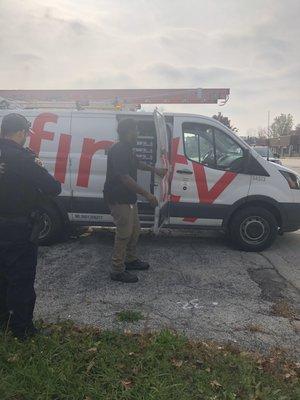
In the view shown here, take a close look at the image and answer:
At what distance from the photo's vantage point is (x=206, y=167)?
6.41 meters

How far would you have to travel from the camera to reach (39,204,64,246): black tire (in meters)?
6.46

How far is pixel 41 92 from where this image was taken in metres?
8.66

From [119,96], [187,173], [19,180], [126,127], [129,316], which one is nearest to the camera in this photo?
[19,180]

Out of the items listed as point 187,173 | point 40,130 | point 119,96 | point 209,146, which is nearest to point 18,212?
point 40,130

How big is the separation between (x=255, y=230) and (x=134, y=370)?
3.84 metres

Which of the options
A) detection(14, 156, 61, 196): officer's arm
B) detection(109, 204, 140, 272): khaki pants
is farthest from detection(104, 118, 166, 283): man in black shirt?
detection(14, 156, 61, 196): officer's arm

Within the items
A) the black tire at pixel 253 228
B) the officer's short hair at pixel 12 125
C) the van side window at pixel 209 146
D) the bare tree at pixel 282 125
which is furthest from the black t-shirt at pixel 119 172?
the bare tree at pixel 282 125

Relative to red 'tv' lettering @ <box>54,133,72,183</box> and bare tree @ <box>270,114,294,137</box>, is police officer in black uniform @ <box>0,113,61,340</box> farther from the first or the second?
bare tree @ <box>270,114,294,137</box>

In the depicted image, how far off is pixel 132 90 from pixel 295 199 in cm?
411

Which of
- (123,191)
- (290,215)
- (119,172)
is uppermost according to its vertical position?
(119,172)

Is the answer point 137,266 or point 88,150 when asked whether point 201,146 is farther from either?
point 137,266

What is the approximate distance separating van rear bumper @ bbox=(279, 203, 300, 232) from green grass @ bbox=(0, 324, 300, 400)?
10.9 feet

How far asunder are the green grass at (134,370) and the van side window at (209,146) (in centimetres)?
333

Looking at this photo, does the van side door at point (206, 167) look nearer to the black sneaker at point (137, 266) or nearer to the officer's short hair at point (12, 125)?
the black sneaker at point (137, 266)
